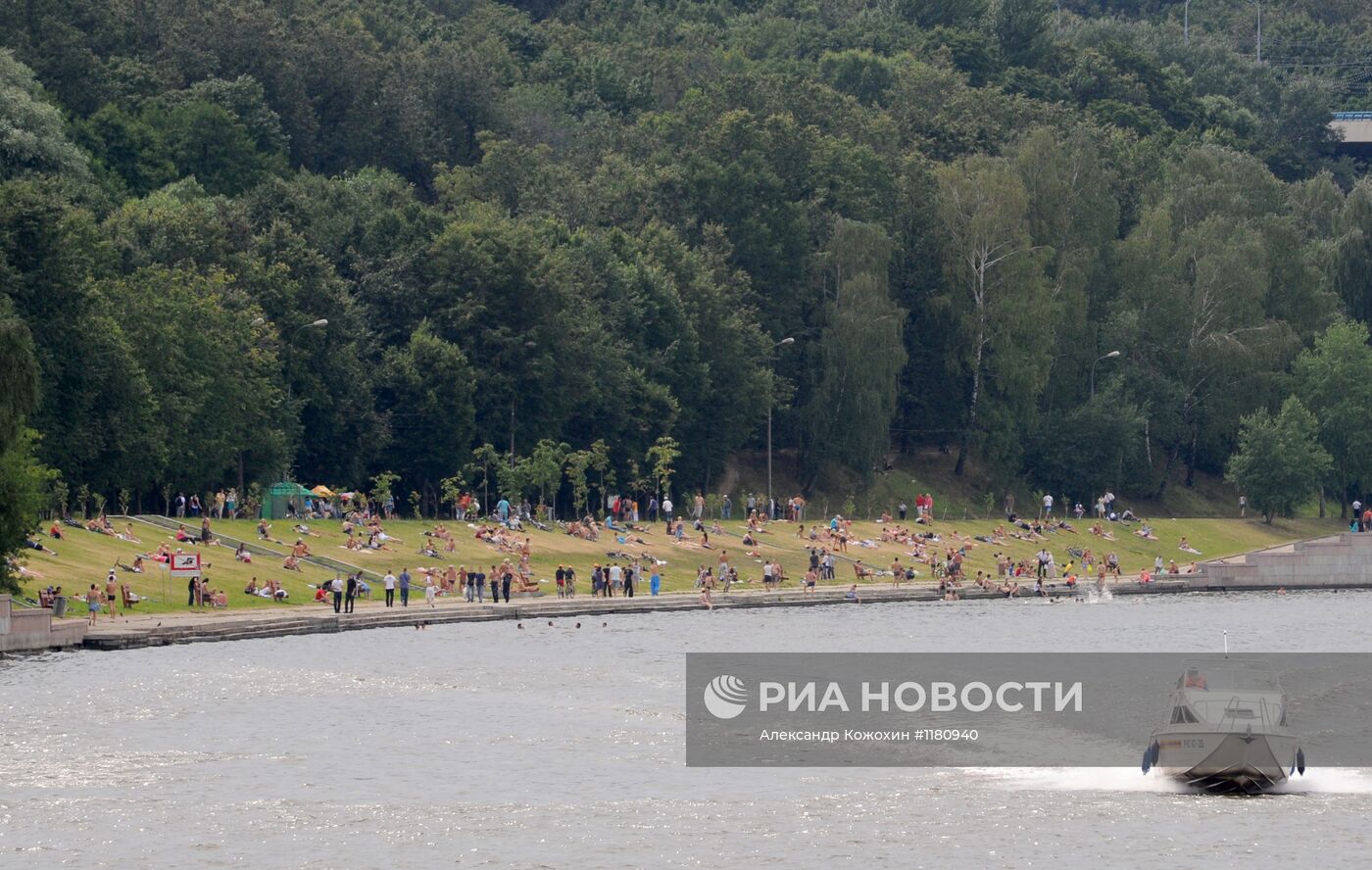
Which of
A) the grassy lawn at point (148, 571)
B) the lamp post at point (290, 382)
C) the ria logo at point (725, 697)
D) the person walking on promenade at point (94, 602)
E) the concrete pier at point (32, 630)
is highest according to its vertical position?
the lamp post at point (290, 382)

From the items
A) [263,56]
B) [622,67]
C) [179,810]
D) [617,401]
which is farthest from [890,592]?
[622,67]

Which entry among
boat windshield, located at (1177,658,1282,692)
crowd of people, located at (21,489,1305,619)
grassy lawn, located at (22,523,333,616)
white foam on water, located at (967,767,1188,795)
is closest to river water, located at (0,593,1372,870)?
white foam on water, located at (967,767,1188,795)

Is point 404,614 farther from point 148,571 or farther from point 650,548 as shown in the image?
point 650,548

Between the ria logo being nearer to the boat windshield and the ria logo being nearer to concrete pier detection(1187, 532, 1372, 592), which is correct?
the boat windshield

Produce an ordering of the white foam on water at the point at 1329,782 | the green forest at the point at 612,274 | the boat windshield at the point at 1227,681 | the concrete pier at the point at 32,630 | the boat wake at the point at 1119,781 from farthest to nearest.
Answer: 1. the green forest at the point at 612,274
2. the concrete pier at the point at 32,630
3. the white foam on water at the point at 1329,782
4. the boat wake at the point at 1119,781
5. the boat windshield at the point at 1227,681

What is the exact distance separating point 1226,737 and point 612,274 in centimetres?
7435

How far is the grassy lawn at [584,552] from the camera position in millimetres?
74938

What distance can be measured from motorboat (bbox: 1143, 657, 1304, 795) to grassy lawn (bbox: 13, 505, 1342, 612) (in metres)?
34.8

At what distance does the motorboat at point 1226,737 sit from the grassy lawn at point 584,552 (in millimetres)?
34822

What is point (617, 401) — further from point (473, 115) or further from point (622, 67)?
point (622, 67)

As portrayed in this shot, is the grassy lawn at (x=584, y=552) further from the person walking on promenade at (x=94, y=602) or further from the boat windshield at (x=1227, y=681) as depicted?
the boat windshield at (x=1227, y=681)

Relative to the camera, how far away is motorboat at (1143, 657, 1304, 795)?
153 feet

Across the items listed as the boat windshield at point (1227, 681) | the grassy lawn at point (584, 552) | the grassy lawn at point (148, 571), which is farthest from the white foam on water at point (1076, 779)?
the grassy lawn at point (584, 552)

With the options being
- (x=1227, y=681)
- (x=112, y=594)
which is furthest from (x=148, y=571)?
(x=1227, y=681)
